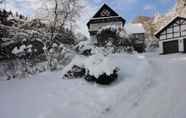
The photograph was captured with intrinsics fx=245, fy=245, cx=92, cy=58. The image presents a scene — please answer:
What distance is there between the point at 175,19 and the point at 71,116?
25.8 m

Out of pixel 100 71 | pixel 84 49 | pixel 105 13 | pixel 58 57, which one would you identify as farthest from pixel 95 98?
pixel 105 13

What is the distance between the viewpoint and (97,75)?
39.1 feet

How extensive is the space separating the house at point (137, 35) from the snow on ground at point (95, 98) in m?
20.7

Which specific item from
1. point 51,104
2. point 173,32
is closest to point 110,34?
point 173,32

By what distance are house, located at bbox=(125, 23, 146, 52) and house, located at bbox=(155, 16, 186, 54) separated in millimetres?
3530

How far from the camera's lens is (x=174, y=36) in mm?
31062

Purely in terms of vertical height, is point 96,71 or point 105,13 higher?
point 105,13

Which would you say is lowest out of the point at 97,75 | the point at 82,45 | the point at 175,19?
the point at 97,75

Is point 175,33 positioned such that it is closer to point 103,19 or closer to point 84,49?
point 103,19

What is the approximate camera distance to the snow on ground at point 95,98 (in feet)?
29.5

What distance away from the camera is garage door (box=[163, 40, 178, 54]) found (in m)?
30.7

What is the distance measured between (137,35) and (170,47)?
24.0 feet

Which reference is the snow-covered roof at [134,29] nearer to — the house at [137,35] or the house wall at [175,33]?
the house at [137,35]

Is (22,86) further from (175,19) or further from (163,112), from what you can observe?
(175,19)
